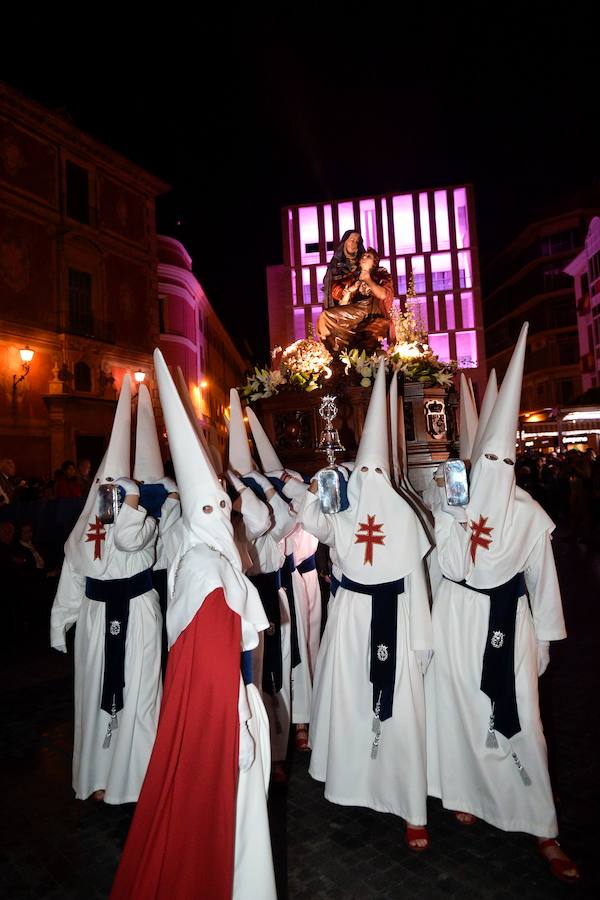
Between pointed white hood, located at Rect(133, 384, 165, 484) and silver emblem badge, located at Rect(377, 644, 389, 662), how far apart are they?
203 centimetres

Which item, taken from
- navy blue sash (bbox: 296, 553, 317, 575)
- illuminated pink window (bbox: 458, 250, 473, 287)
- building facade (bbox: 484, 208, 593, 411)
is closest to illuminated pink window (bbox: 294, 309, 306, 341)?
illuminated pink window (bbox: 458, 250, 473, 287)

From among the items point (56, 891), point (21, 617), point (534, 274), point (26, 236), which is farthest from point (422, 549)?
point (534, 274)

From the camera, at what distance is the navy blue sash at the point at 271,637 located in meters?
4.38

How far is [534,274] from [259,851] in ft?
173

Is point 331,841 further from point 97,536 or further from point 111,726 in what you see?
point 97,536

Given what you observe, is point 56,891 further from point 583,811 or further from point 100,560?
point 583,811

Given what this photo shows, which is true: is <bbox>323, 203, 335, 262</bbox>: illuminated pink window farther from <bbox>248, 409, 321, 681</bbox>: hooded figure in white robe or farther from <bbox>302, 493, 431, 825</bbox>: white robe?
<bbox>302, 493, 431, 825</bbox>: white robe

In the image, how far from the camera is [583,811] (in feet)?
11.8

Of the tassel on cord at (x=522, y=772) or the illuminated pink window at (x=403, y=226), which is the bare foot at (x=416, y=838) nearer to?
the tassel on cord at (x=522, y=772)

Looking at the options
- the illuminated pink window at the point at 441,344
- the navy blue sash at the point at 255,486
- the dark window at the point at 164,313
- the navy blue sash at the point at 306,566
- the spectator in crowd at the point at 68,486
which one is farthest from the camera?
the illuminated pink window at the point at 441,344

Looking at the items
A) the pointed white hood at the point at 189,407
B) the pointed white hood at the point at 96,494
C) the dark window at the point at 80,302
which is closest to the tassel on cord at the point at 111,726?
the pointed white hood at the point at 96,494

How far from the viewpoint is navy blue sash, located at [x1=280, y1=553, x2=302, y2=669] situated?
4766mm

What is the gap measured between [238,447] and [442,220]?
120ft

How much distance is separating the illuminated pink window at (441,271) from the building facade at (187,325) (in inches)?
556
